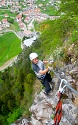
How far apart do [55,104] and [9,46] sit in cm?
7510

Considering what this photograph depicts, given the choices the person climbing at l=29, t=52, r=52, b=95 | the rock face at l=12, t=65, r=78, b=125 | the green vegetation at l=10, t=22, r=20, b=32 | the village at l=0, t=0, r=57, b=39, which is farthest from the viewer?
the green vegetation at l=10, t=22, r=20, b=32

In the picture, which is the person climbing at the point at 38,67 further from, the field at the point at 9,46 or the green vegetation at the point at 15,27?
the green vegetation at the point at 15,27

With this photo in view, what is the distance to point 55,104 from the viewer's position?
10430 mm

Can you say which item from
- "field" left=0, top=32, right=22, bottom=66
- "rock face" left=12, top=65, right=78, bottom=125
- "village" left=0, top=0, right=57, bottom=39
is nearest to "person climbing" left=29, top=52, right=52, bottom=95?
"rock face" left=12, top=65, right=78, bottom=125

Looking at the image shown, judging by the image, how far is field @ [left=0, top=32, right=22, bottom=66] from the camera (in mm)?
72800

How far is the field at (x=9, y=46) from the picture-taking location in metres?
72.8

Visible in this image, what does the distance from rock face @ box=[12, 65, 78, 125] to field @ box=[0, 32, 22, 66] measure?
54165mm

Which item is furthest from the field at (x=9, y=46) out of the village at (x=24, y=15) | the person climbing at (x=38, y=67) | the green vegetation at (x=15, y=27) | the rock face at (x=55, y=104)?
the person climbing at (x=38, y=67)

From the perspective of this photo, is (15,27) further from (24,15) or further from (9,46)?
(9,46)

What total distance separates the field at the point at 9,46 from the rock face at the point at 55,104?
54.2 metres

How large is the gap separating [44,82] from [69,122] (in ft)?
6.50

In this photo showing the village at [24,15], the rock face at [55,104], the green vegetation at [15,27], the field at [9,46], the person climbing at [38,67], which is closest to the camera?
the person climbing at [38,67]

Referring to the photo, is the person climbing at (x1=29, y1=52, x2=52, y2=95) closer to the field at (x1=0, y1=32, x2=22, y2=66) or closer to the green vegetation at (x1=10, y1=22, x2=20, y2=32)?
the field at (x1=0, y1=32, x2=22, y2=66)

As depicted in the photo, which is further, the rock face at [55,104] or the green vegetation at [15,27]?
the green vegetation at [15,27]
